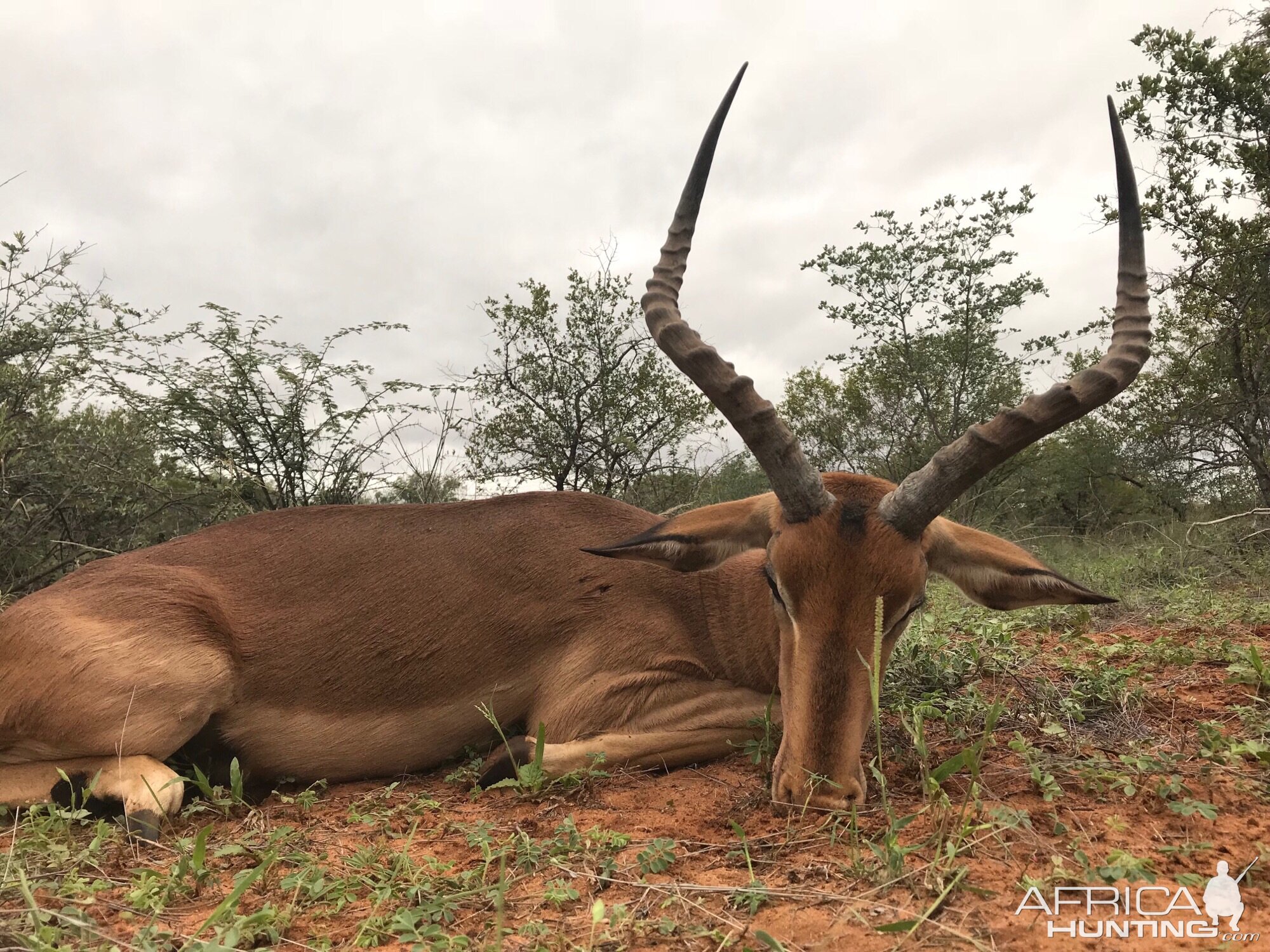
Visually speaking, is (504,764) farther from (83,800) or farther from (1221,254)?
(1221,254)

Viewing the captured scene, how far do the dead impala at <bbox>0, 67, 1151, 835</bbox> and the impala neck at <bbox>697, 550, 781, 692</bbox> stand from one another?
Result: 0.01 metres

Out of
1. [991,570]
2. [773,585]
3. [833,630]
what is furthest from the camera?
[991,570]

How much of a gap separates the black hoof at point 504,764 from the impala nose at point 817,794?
147cm

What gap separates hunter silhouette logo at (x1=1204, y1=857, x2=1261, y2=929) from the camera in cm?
208

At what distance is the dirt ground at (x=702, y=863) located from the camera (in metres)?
2.15

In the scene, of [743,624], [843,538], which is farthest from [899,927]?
[743,624]

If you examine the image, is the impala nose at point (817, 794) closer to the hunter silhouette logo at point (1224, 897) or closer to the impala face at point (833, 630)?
the impala face at point (833, 630)

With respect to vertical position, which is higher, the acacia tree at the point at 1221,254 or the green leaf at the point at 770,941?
the acacia tree at the point at 1221,254

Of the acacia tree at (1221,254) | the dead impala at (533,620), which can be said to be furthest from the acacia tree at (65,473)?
the acacia tree at (1221,254)

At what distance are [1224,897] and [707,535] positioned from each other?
253 cm

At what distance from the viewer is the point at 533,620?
4.67 m

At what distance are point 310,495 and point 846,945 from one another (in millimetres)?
10080

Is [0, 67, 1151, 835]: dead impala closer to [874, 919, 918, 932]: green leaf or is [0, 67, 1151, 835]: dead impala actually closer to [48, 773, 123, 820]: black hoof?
[48, 773, 123, 820]: black hoof

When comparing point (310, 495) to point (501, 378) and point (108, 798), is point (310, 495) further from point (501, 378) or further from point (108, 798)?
point (108, 798)
